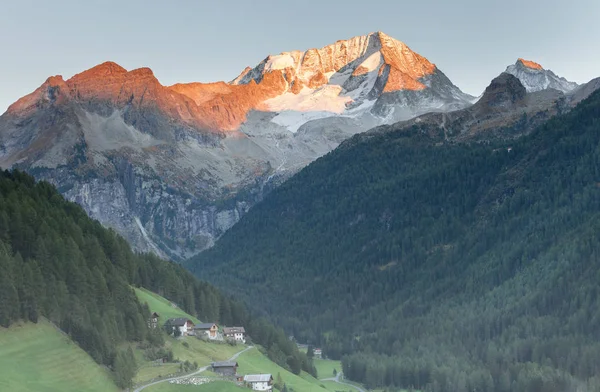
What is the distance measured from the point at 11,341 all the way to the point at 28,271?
17.4 metres

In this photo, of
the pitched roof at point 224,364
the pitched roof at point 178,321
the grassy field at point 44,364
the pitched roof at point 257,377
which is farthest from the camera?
the pitched roof at point 178,321

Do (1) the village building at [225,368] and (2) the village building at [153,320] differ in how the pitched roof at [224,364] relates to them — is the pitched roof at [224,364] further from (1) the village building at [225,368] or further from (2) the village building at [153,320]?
(2) the village building at [153,320]

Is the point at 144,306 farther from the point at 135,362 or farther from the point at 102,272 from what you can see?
the point at 135,362

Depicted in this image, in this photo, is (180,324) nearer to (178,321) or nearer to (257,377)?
(178,321)

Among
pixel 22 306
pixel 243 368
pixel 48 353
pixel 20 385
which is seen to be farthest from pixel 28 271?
pixel 243 368

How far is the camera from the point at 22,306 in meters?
163

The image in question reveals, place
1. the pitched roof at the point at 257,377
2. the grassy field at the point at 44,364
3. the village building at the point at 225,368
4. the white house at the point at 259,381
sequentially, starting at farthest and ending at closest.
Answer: the village building at the point at 225,368 → the pitched roof at the point at 257,377 → the white house at the point at 259,381 → the grassy field at the point at 44,364

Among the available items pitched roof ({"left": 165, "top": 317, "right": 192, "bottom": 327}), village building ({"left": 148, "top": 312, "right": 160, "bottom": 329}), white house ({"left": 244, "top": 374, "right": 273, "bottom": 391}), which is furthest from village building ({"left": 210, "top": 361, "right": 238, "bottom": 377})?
pitched roof ({"left": 165, "top": 317, "right": 192, "bottom": 327})

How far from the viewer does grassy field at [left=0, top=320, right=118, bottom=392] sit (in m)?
147

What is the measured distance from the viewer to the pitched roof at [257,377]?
6929 inches

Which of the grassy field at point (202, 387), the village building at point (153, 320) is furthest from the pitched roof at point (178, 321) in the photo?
the grassy field at point (202, 387)

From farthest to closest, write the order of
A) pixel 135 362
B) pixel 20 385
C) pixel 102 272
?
pixel 102 272 → pixel 135 362 → pixel 20 385

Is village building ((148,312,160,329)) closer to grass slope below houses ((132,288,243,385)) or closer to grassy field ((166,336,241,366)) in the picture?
grass slope below houses ((132,288,243,385))

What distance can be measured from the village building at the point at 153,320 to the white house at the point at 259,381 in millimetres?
21114
